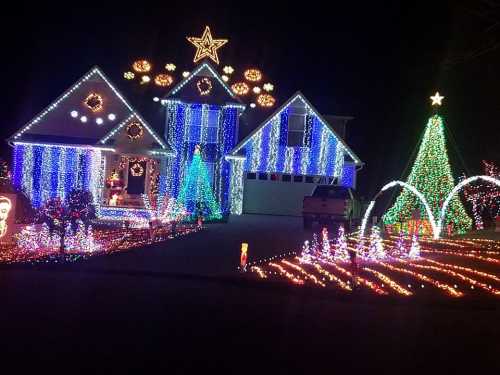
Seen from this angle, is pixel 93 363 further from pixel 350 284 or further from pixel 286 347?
pixel 350 284

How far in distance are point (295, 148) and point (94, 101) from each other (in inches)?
376

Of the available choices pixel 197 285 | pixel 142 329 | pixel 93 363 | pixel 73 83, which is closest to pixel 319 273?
→ pixel 197 285

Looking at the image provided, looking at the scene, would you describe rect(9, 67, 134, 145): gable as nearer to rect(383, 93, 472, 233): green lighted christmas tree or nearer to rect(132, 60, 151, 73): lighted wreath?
rect(132, 60, 151, 73): lighted wreath

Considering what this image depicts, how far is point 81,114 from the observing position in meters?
30.4

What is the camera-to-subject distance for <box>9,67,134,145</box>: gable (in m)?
30.1

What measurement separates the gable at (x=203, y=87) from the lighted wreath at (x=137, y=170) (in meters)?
3.59

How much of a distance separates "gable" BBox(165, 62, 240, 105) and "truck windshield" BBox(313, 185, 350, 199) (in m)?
7.90

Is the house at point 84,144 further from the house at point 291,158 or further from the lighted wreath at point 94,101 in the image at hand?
the house at point 291,158

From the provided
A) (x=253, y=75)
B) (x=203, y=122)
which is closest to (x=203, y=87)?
(x=203, y=122)

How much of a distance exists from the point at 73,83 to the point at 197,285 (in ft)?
66.2

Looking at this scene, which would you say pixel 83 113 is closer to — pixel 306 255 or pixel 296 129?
pixel 296 129

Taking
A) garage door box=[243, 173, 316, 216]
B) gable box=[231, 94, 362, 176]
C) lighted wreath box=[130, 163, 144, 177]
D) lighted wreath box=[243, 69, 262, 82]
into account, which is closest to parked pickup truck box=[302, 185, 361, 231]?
gable box=[231, 94, 362, 176]

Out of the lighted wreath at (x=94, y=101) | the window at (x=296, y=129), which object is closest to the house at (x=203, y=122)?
the window at (x=296, y=129)

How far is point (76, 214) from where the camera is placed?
16.5 m
